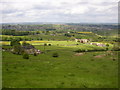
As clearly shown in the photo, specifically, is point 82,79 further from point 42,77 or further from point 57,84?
point 42,77

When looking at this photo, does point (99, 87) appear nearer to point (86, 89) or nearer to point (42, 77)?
point (86, 89)

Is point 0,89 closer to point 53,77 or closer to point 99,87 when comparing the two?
point 53,77

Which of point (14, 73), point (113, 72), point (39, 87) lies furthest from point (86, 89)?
point (14, 73)

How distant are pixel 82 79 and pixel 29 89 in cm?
1624

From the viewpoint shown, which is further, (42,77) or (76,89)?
(42,77)

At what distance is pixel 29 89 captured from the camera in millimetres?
38500

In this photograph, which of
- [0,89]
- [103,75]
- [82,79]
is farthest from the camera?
[103,75]

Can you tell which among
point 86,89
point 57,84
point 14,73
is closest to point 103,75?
point 86,89

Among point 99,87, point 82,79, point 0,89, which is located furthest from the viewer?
point 82,79

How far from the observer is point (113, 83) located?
142ft

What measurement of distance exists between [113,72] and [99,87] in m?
15.5

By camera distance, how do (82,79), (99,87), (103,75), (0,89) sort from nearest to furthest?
(0,89), (99,87), (82,79), (103,75)

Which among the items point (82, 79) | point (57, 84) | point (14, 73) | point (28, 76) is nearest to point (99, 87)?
point (82, 79)

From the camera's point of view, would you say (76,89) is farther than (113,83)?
No
